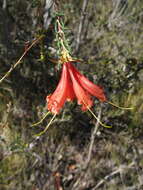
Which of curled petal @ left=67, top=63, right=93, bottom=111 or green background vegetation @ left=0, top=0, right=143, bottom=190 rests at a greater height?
curled petal @ left=67, top=63, right=93, bottom=111

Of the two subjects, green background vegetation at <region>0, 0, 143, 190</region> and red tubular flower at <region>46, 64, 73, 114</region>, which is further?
green background vegetation at <region>0, 0, 143, 190</region>

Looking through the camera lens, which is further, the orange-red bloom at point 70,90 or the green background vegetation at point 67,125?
the green background vegetation at point 67,125

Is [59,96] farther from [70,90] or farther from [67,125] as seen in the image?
[67,125]

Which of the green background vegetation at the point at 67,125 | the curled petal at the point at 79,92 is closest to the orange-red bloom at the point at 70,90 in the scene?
the curled petal at the point at 79,92

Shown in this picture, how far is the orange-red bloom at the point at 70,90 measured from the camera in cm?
101

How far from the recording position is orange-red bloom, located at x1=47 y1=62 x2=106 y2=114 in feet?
3.31

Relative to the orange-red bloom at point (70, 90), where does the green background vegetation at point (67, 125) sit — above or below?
below

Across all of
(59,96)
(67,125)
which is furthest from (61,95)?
(67,125)

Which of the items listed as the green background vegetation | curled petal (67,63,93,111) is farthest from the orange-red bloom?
the green background vegetation

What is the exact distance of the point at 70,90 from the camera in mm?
1054

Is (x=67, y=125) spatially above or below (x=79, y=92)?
below

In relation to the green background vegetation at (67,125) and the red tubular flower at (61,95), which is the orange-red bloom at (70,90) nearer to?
the red tubular flower at (61,95)

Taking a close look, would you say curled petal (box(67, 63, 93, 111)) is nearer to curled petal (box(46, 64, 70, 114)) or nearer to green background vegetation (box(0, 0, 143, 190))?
curled petal (box(46, 64, 70, 114))

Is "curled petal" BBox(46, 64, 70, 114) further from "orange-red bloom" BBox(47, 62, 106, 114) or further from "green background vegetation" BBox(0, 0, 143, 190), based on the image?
"green background vegetation" BBox(0, 0, 143, 190)
